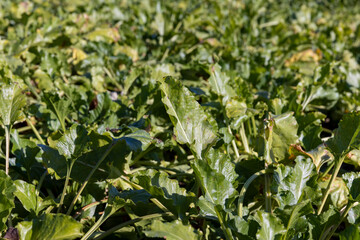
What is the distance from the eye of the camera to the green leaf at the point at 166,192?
1.12 m

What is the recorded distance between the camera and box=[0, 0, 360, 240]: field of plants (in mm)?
1104

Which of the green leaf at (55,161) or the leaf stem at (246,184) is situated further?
the green leaf at (55,161)

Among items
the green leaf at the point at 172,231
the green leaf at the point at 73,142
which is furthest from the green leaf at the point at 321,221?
the green leaf at the point at 73,142

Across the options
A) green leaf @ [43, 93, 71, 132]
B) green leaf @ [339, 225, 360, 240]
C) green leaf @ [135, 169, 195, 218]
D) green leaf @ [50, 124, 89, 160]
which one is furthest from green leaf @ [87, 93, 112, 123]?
green leaf @ [339, 225, 360, 240]

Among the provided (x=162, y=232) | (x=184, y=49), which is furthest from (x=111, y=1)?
(x=162, y=232)

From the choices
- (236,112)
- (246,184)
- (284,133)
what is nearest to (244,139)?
(236,112)

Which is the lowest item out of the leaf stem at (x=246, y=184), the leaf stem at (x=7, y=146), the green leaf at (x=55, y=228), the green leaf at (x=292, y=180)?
the leaf stem at (x=246, y=184)

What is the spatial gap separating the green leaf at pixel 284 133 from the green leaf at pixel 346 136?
0.54ft

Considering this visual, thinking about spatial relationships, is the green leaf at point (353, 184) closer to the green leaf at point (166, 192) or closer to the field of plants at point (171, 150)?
the field of plants at point (171, 150)

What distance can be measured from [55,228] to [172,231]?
29cm

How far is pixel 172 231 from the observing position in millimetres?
1024

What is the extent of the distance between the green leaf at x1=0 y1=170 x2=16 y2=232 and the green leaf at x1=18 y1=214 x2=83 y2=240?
0.23 feet

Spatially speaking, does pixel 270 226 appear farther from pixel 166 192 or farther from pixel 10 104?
pixel 10 104

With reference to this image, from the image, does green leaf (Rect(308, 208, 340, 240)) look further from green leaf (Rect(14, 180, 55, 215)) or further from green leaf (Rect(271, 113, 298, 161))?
green leaf (Rect(14, 180, 55, 215))
